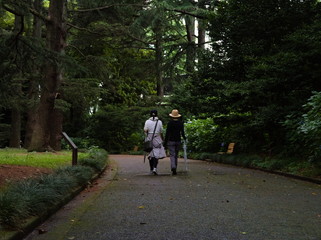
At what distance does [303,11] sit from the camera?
52.3 feet

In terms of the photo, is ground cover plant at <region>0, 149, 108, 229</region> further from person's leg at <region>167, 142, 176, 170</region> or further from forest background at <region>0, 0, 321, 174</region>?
person's leg at <region>167, 142, 176, 170</region>

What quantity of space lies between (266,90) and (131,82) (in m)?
26.1

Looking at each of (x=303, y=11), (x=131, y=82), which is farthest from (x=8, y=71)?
(x=131, y=82)

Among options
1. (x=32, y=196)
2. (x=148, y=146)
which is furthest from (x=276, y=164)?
(x=32, y=196)

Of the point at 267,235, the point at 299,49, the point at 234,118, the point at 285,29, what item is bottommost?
the point at 267,235

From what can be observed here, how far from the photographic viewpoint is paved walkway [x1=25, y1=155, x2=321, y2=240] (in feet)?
15.6

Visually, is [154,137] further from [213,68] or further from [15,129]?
[15,129]

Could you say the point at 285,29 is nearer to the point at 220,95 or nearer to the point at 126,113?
the point at 220,95

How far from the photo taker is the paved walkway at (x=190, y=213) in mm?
4758

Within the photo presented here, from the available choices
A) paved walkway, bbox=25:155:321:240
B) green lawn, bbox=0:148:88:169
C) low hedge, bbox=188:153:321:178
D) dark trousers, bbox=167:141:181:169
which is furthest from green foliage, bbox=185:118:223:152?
paved walkway, bbox=25:155:321:240

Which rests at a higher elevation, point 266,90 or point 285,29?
point 285,29

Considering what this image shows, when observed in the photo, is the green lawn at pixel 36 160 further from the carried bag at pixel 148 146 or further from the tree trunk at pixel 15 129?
the tree trunk at pixel 15 129

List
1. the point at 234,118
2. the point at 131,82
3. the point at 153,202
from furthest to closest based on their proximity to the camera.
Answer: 1. the point at 131,82
2. the point at 234,118
3. the point at 153,202

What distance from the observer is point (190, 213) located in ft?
19.8
